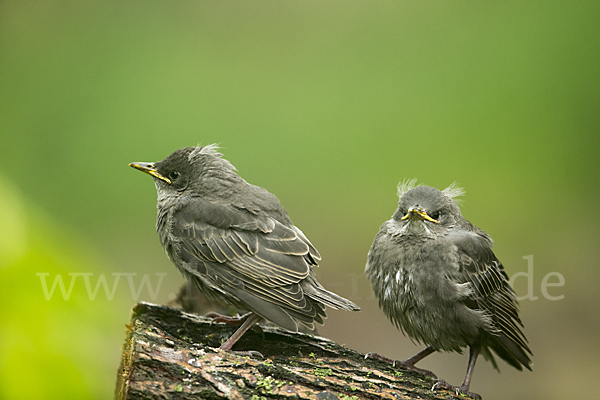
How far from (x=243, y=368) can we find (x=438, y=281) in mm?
1762

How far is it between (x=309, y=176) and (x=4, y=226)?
7041 mm

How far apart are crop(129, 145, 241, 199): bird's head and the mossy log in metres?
1.11

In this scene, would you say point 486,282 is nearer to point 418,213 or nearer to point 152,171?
point 418,213

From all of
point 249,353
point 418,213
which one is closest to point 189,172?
point 249,353

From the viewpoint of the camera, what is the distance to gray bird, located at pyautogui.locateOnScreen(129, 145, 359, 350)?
438cm

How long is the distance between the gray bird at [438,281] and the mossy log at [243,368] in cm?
35

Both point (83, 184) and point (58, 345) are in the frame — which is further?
point (83, 184)

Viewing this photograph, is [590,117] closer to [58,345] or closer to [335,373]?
[335,373]

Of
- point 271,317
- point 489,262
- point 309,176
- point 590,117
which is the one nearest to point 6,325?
point 271,317

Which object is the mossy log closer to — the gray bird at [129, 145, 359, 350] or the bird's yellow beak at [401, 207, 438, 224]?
the gray bird at [129, 145, 359, 350]

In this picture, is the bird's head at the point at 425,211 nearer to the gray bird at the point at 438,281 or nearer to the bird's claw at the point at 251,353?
the gray bird at the point at 438,281

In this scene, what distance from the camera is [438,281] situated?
4535 millimetres

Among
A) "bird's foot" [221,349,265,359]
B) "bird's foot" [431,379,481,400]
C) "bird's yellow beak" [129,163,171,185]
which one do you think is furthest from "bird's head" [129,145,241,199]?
"bird's foot" [431,379,481,400]

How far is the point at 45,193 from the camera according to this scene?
8797mm
